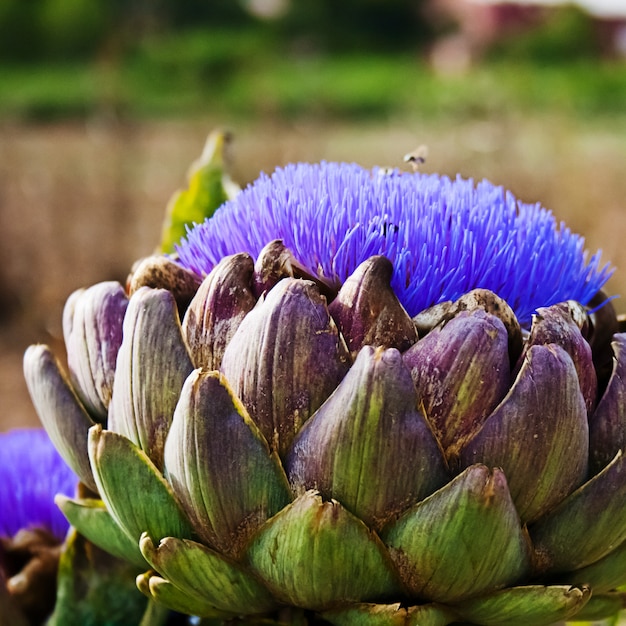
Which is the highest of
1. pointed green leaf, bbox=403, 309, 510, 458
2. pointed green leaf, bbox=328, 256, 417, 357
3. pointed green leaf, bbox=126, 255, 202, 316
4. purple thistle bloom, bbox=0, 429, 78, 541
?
pointed green leaf, bbox=126, 255, 202, 316

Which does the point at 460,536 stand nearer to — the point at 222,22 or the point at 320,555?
the point at 320,555

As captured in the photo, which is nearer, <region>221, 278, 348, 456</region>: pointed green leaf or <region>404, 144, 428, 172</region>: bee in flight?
<region>221, 278, 348, 456</region>: pointed green leaf

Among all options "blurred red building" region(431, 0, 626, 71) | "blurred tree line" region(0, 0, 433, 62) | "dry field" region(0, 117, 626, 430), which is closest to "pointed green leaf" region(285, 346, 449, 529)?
"dry field" region(0, 117, 626, 430)

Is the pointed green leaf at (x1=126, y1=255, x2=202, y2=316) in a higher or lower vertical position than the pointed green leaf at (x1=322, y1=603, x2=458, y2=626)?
higher

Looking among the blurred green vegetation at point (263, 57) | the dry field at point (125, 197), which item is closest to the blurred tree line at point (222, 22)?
the blurred green vegetation at point (263, 57)

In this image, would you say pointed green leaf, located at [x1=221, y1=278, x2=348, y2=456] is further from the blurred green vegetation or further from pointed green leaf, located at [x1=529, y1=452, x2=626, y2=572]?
the blurred green vegetation

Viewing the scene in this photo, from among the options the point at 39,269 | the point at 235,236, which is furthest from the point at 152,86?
the point at 235,236

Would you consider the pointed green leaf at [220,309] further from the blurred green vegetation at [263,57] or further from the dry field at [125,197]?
the blurred green vegetation at [263,57]

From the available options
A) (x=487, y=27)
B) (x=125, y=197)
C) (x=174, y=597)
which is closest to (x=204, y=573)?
(x=174, y=597)
